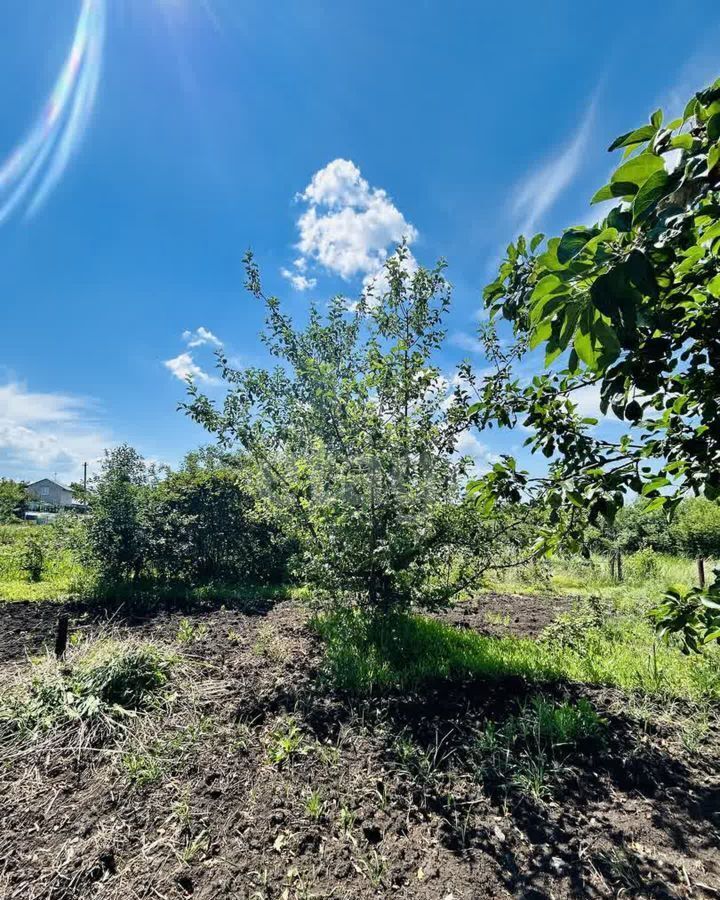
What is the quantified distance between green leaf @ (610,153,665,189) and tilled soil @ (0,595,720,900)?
2.76 m

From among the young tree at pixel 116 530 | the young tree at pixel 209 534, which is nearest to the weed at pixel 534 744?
the young tree at pixel 209 534

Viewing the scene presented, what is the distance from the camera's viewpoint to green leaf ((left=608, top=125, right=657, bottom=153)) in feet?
3.12

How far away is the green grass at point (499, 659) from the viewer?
3.76m

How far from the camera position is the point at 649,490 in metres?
1.59

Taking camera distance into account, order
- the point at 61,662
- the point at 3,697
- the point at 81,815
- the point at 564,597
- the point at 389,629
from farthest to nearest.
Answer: the point at 564,597
the point at 389,629
the point at 61,662
the point at 3,697
the point at 81,815

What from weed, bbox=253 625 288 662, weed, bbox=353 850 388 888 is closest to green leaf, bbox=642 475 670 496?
weed, bbox=353 850 388 888

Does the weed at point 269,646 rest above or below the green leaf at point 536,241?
below

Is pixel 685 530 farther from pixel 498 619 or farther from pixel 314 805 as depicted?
pixel 314 805

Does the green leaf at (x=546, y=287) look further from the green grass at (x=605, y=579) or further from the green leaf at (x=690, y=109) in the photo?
the green grass at (x=605, y=579)

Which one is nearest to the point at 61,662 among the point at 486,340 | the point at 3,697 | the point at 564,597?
the point at 3,697

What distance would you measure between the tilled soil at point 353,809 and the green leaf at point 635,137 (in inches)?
113

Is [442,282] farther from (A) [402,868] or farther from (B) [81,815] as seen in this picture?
(B) [81,815]

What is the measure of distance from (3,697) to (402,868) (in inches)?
131

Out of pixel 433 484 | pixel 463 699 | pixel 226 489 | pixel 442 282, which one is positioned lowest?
pixel 463 699
